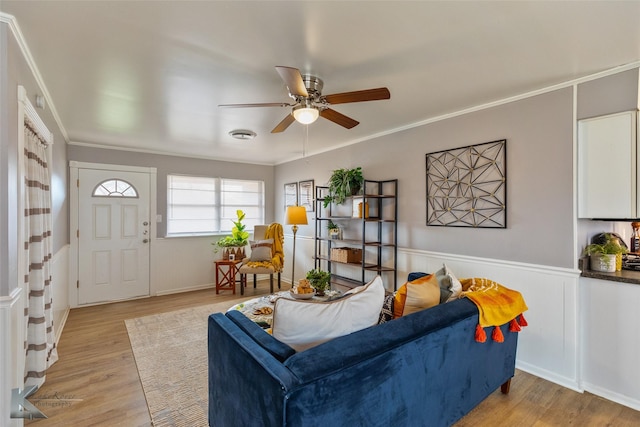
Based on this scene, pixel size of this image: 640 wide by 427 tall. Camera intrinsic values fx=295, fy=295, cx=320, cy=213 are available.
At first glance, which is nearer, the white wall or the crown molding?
the crown molding

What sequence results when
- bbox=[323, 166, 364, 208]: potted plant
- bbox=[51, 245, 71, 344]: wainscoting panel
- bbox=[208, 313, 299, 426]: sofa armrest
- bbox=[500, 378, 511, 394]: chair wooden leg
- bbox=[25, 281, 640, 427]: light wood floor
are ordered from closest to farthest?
bbox=[208, 313, 299, 426]: sofa armrest → bbox=[25, 281, 640, 427]: light wood floor → bbox=[500, 378, 511, 394]: chair wooden leg → bbox=[51, 245, 71, 344]: wainscoting panel → bbox=[323, 166, 364, 208]: potted plant

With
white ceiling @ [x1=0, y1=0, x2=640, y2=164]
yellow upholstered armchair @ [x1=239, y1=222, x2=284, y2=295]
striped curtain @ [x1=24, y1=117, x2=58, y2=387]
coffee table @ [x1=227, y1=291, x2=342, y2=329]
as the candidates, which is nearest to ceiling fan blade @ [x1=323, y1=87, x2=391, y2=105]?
white ceiling @ [x1=0, y1=0, x2=640, y2=164]

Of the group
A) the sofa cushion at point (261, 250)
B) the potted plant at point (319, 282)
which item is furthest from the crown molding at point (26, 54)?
the sofa cushion at point (261, 250)

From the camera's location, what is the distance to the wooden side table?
497 centimetres

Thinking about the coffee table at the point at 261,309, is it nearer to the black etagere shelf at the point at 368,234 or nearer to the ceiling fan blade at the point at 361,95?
the black etagere shelf at the point at 368,234

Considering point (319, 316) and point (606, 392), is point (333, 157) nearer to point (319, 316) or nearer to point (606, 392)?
point (319, 316)

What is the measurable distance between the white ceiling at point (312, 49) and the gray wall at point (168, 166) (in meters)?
1.54

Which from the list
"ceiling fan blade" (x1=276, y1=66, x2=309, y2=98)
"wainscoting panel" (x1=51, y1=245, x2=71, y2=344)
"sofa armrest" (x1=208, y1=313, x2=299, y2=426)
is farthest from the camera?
"wainscoting panel" (x1=51, y1=245, x2=71, y2=344)

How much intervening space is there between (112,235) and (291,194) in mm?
2951

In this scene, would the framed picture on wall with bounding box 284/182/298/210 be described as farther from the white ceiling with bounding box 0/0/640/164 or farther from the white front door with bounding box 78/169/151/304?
the white ceiling with bounding box 0/0/640/164

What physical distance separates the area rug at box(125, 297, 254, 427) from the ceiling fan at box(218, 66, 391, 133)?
2.16 meters

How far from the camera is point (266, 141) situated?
426 cm

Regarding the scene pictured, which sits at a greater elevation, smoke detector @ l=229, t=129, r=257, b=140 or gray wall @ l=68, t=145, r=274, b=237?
smoke detector @ l=229, t=129, r=257, b=140

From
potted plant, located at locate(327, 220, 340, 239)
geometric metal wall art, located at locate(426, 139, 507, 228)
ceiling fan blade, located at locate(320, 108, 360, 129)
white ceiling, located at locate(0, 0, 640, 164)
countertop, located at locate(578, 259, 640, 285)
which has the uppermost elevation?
white ceiling, located at locate(0, 0, 640, 164)
